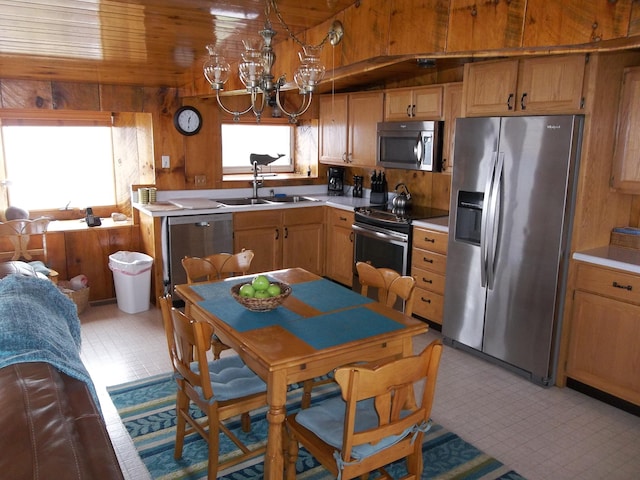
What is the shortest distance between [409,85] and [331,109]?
0.99 metres

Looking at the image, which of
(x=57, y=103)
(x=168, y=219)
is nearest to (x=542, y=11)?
(x=168, y=219)

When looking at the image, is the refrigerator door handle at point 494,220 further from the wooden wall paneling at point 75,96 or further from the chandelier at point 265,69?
the wooden wall paneling at point 75,96

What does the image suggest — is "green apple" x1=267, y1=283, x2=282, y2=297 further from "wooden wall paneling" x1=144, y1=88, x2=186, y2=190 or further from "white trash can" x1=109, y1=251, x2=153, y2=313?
"wooden wall paneling" x1=144, y1=88, x2=186, y2=190

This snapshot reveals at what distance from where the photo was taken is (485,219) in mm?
3537

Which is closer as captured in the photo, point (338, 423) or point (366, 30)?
point (338, 423)

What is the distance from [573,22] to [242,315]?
1963 millimetres

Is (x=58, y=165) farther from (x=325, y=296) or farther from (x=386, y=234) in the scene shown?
(x=325, y=296)

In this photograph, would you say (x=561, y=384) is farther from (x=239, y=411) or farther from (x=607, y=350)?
(x=239, y=411)

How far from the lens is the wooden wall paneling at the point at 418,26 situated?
2.62 metres

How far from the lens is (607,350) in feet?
10.3

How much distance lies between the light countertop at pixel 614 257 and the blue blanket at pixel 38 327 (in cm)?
276

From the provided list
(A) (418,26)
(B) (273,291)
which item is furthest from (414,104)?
(B) (273,291)

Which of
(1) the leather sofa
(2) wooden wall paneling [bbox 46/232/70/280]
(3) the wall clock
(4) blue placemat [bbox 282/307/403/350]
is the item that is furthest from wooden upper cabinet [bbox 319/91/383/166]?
(1) the leather sofa

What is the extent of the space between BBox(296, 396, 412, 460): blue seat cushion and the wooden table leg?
4.2 inches
